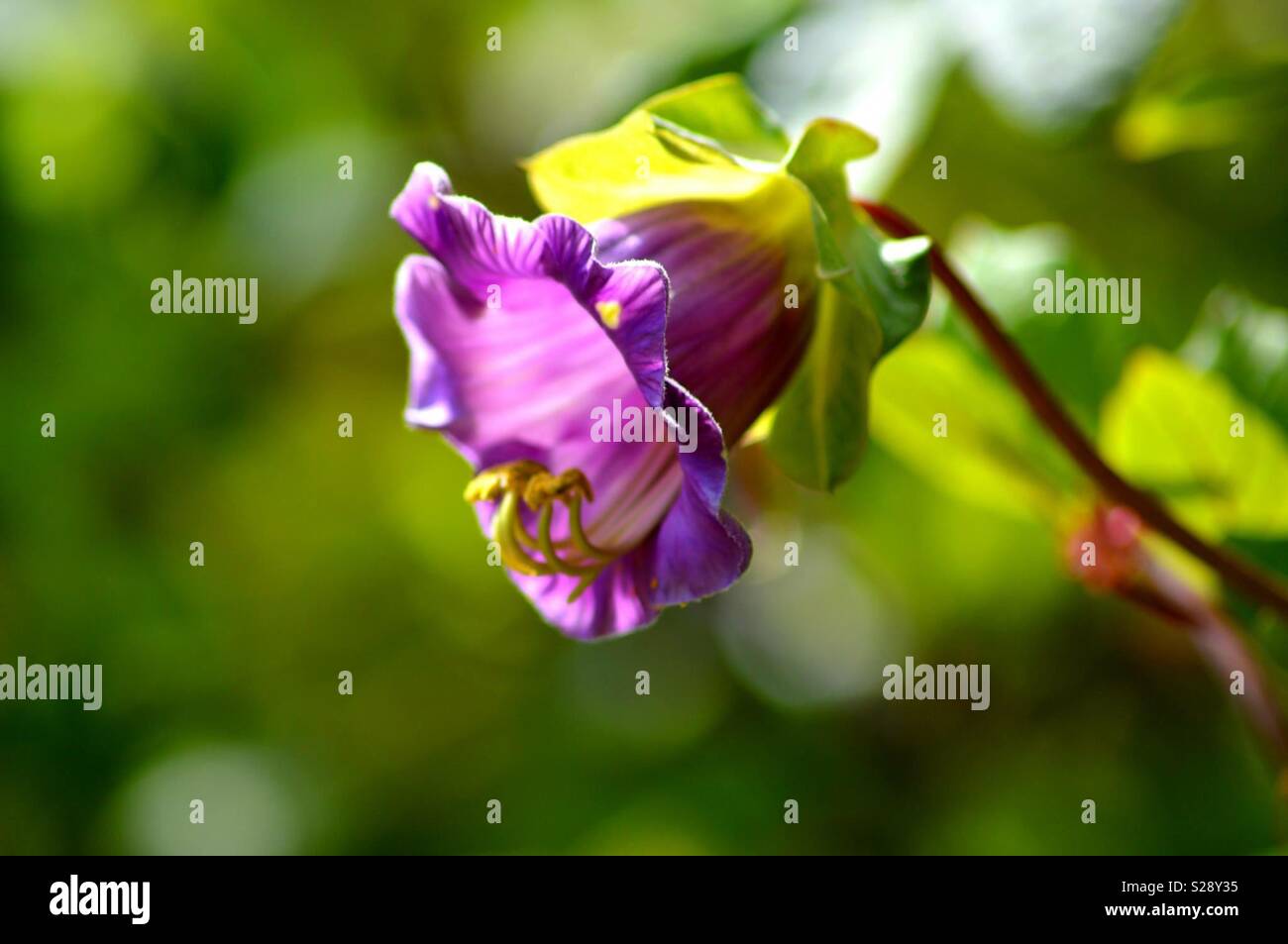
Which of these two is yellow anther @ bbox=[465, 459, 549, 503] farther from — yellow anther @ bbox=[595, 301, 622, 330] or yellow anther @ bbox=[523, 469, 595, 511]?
yellow anther @ bbox=[595, 301, 622, 330]

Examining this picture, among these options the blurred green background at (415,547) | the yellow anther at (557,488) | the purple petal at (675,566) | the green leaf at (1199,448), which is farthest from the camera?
the blurred green background at (415,547)

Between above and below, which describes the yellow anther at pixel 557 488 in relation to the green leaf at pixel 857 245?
below

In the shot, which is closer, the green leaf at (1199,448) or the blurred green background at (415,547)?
the green leaf at (1199,448)

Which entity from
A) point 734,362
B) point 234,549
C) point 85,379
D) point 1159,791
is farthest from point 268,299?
point 1159,791

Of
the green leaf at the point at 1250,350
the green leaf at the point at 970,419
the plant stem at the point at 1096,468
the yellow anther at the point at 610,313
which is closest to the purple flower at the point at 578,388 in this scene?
the yellow anther at the point at 610,313

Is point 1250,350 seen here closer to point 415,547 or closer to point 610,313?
point 610,313

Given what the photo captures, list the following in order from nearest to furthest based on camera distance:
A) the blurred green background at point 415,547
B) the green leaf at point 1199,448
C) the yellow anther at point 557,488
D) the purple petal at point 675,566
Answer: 1. the purple petal at point 675,566
2. the yellow anther at point 557,488
3. the green leaf at point 1199,448
4. the blurred green background at point 415,547

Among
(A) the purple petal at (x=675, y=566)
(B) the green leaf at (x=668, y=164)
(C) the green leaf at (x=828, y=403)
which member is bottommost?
(A) the purple petal at (x=675, y=566)

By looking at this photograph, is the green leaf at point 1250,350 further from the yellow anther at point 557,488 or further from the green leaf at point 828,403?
the yellow anther at point 557,488
